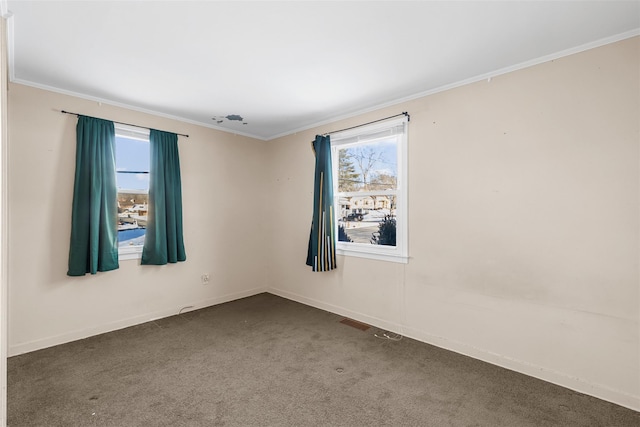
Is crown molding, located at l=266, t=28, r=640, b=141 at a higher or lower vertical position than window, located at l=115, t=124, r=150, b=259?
higher

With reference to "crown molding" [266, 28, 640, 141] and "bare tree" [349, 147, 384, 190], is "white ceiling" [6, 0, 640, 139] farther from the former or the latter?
"bare tree" [349, 147, 384, 190]

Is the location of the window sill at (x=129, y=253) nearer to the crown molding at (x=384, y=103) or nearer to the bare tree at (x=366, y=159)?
the crown molding at (x=384, y=103)

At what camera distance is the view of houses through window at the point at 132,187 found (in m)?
3.38

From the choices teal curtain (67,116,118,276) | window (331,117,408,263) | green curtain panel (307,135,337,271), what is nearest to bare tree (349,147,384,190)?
window (331,117,408,263)

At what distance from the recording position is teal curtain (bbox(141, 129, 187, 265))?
3.48 m

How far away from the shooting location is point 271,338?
3.09 metres

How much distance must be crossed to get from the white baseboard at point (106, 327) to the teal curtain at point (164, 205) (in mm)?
632

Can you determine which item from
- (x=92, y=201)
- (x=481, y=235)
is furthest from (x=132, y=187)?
(x=481, y=235)

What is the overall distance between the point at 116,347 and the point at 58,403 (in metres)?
0.83

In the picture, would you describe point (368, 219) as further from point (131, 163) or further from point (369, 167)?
point (131, 163)

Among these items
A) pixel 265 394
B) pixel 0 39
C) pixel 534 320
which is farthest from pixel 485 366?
pixel 0 39

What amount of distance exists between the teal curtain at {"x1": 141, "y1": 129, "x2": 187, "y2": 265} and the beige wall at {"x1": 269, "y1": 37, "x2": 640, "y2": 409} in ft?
7.94

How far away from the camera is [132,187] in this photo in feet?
11.3

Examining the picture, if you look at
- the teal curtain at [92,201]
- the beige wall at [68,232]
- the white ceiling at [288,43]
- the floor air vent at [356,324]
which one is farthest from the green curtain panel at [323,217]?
the teal curtain at [92,201]
